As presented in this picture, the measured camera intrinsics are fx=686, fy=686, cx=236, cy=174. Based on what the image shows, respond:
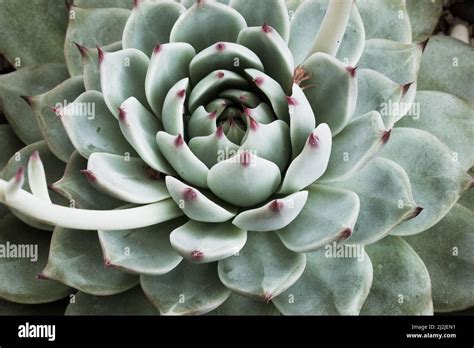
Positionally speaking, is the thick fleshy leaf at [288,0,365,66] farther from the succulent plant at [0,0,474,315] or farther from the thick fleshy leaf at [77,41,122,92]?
the thick fleshy leaf at [77,41,122,92]

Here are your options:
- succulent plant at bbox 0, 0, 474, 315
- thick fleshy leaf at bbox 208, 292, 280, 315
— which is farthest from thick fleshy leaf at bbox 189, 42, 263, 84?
thick fleshy leaf at bbox 208, 292, 280, 315

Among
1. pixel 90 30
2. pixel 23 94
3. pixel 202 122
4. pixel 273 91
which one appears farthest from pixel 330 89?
pixel 23 94

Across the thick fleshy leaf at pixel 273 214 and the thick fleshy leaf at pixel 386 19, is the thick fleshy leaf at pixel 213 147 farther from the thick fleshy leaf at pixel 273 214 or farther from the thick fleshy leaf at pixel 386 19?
the thick fleshy leaf at pixel 386 19

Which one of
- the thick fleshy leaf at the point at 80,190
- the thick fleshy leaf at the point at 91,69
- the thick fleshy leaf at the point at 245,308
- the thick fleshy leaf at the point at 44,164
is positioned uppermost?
the thick fleshy leaf at the point at 91,69

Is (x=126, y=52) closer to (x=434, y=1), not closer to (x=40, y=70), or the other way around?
(x=40, y=70)

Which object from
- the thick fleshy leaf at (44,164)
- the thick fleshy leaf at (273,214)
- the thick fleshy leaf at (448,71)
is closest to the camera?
the thick fleshy leaf at (273,214)

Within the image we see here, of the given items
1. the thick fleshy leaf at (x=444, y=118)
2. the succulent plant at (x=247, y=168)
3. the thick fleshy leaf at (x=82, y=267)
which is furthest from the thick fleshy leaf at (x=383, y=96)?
the thick fleshy leaf at (x=82, y=267)
